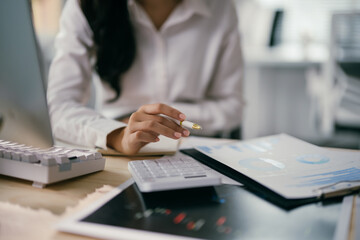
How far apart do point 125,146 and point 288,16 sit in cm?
295

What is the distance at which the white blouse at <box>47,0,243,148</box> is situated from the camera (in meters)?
1.17

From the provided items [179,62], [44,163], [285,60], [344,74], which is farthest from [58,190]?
[285,60]

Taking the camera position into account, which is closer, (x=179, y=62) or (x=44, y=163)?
(x=44, y=163)

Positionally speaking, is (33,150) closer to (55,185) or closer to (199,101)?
(55,185)

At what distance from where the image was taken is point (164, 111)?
63 cm

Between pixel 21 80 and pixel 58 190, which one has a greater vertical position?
pixel 21 80

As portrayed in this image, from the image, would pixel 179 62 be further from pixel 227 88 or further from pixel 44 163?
pixel 44 163

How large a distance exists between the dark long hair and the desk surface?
0.61 meters

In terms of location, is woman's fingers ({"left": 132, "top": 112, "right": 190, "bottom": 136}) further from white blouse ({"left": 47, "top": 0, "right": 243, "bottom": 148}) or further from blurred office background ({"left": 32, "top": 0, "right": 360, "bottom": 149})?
blurred office background ({"left": 32, "top": 0, "right": 360, "bottom": 149})

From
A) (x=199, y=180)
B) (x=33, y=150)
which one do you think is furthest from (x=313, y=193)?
(x=33, y=150)

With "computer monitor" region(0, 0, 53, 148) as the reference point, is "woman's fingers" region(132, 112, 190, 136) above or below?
below

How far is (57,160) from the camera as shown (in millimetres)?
547

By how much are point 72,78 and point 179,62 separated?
14.8 inches

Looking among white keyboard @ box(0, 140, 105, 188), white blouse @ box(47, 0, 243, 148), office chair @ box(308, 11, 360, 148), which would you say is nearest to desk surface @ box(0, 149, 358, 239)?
white keyboard @ box(0, 140, 105, 188)
